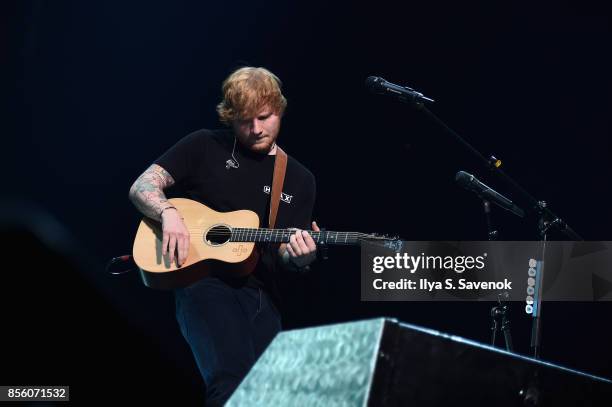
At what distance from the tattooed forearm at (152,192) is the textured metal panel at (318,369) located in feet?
7.23

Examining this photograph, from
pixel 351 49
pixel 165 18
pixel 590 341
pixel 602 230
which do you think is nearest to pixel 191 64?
pixel 165 18

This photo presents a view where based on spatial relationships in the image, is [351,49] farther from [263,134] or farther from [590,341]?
[590,341]

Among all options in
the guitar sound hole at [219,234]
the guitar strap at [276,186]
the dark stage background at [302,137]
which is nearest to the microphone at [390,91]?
the guitar strap at [276,186]

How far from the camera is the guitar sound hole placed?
354cm

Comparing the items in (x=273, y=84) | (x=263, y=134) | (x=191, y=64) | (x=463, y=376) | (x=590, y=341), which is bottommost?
(x=590, y=341)

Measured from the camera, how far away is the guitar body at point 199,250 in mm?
3350

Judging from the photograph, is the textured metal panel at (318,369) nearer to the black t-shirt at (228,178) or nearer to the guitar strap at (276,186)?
the black t-shirt at (228,178)

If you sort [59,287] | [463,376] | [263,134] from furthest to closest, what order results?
1. [59,287]
2. [263,134]
3. [463,376]

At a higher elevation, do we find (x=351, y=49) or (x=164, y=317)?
(x=351, y=49)

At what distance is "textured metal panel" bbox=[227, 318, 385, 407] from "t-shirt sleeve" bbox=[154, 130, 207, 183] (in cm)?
233

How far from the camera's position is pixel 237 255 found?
11.1 feet

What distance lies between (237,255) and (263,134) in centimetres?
73

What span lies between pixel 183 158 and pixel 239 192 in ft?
1.20

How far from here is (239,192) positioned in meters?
3.66
